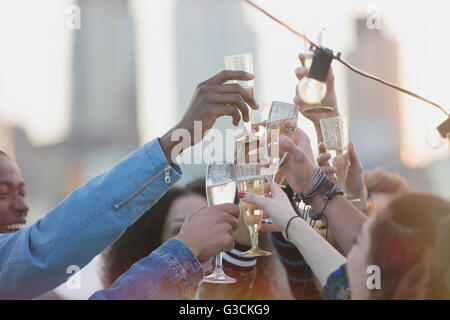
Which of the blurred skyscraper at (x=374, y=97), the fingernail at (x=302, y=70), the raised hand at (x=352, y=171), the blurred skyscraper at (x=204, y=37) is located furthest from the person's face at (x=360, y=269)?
the blurred skyscraper at (x=374, y=97)

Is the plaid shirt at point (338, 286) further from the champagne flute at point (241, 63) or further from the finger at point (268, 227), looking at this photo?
the champagne flute at point (241, 63)

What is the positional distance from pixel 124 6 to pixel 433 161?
45.1 metres

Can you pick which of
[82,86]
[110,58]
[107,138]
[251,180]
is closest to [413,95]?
[251,180]

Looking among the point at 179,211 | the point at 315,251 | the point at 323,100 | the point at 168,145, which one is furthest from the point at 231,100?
the point at 179,211

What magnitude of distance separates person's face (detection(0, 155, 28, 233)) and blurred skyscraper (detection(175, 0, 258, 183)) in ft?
210

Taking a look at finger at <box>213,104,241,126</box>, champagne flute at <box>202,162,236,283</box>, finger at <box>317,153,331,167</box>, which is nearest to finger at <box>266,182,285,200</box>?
champagne flute at <box>202,162,236,283</box>

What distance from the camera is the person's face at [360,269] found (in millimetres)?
1374

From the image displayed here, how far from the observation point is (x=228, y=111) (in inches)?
64.2

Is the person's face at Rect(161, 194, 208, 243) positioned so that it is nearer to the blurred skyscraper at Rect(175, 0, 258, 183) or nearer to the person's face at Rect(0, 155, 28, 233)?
the person's face at Rect(0, 155, 28, 233)

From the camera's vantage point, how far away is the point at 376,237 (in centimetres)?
138

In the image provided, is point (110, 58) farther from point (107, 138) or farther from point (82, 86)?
point (107, 138)

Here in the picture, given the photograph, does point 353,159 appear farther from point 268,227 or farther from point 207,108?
point 207,108

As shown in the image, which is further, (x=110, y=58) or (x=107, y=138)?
(x=110, y=58)

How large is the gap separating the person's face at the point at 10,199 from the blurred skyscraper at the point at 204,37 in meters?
63.9
